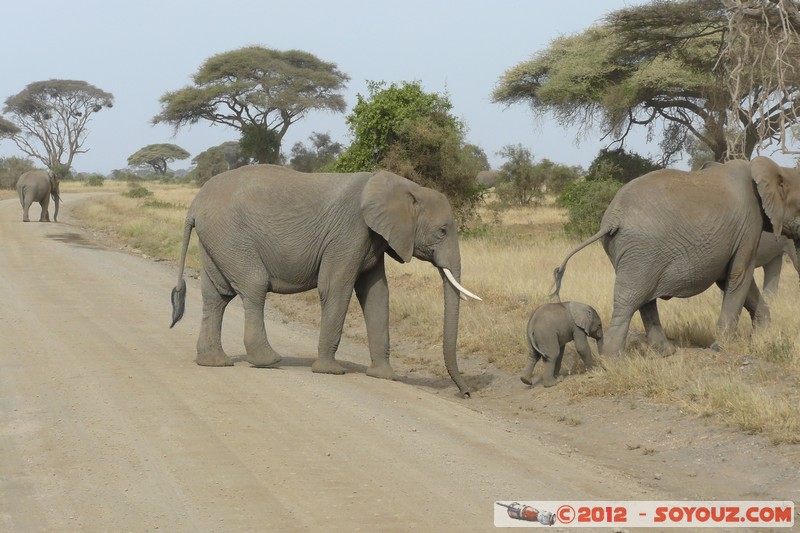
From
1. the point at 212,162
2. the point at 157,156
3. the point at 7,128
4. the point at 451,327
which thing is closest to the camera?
the point at 451,327

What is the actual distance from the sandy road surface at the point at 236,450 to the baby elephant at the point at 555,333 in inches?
38.0

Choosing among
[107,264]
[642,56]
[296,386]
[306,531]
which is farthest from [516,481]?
[642,56]

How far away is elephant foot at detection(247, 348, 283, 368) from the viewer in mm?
9875

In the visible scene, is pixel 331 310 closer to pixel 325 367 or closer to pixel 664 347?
pixel 325 367

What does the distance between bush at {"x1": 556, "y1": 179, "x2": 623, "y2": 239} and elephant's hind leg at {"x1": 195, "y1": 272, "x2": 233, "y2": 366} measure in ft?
42.7

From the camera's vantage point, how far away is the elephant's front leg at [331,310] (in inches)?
386

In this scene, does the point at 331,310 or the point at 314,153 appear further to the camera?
the point at 314,153

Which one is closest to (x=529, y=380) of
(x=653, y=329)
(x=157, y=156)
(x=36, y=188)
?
(x=653, y=329)

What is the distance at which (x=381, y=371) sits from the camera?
998 centimetres

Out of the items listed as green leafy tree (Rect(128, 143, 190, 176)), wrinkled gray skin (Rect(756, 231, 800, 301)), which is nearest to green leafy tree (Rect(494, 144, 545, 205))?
wrinkled gray skin (Rect(756, 231, 800, 301))

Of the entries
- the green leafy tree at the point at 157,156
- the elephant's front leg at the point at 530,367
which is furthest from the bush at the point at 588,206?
the green leafy tree at the point at 157,156

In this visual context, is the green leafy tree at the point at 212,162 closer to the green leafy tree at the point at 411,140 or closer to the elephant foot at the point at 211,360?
the green leafy tree at the point at 411,140

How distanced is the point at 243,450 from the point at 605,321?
19.7 ft

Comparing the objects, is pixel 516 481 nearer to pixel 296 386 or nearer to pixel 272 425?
pixel 272 425
